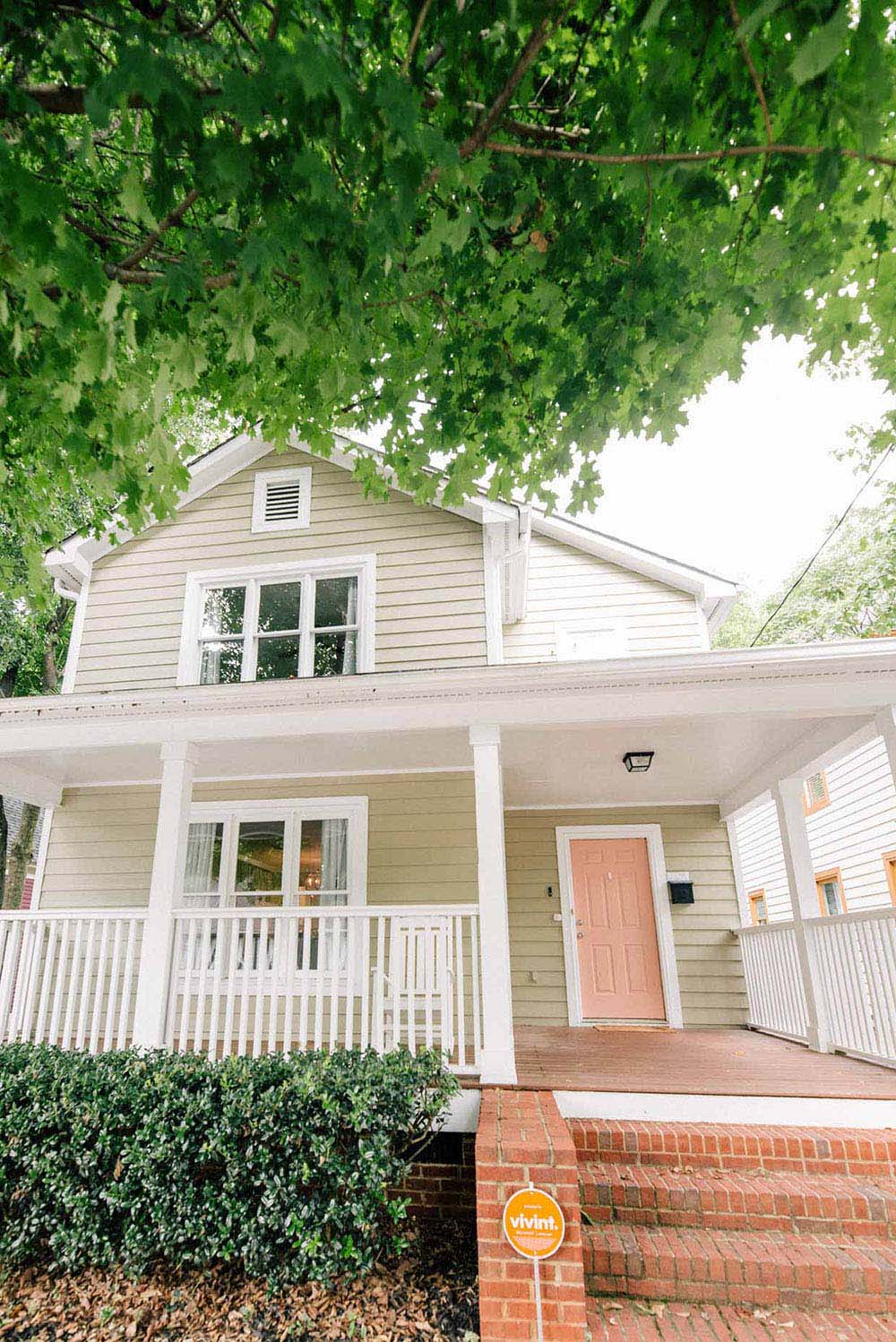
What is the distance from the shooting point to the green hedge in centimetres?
388

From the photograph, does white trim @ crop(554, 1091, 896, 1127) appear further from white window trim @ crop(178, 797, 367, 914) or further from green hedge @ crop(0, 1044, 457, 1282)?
white window trim @ crop(178, 797, 367, 914)

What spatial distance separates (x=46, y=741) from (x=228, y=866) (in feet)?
8.02

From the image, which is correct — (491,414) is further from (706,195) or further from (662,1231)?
(662,1231)

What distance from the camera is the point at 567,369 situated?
11.8 feet

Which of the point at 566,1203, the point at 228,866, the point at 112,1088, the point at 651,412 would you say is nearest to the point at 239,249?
the point at 651,412

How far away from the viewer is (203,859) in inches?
316

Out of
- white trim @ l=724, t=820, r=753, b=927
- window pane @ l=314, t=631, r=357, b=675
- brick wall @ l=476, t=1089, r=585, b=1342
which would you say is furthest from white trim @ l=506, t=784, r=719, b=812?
brick wall @ l=476, t=1089, r=585, b=1342

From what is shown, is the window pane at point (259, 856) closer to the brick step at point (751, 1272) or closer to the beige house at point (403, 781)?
the beige house at point (403, 781)

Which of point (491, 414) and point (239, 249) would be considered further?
point (491, 414)

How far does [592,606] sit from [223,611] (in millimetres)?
4916

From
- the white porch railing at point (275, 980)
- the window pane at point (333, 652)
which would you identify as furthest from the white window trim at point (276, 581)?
the white porch railing at point (275, 980)

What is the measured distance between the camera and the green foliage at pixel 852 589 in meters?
13.8

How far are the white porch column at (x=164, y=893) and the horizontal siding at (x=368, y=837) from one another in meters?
1.97

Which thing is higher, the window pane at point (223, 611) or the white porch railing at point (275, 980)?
the window pane at point (223, 611)
